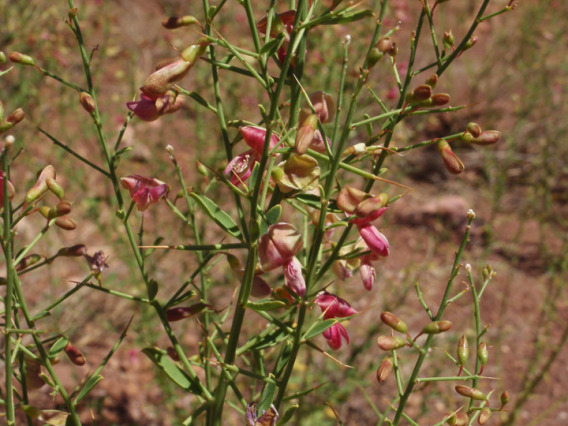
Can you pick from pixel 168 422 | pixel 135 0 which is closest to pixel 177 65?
pixel 168 422

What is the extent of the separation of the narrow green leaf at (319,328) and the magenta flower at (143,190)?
29 cm

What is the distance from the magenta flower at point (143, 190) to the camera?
86cm

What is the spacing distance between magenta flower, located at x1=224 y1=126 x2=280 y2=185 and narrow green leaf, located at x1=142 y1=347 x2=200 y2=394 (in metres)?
0.29

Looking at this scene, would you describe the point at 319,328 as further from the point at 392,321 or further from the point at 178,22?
the point at 178,22

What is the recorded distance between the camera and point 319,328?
2.62ft

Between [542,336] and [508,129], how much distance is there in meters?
1.99

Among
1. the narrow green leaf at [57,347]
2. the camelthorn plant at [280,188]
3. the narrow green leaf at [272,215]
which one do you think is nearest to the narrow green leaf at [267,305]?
the camelthorn plant at [280,188]

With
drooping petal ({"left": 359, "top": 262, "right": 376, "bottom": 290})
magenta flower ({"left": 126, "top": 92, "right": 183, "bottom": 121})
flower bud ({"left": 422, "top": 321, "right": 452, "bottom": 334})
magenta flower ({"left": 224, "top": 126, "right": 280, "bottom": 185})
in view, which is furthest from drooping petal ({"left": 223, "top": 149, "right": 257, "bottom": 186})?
flower bud ({"left": 422, "top": 321, "right": 452, "bottom": 334})

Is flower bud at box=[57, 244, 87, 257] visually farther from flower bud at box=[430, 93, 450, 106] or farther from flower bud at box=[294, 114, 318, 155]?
flower bud at box=[430, 93, 450, 106]

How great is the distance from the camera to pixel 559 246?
363cm

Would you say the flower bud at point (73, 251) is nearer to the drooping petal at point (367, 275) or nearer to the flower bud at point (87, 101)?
the flower bud at point (87, 101)

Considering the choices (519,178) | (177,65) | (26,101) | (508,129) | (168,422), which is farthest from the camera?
(508,129)

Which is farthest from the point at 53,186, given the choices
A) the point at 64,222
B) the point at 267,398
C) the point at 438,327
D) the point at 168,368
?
the point at 438,327

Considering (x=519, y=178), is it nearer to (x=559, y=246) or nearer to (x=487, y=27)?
(x=559, y=246)
